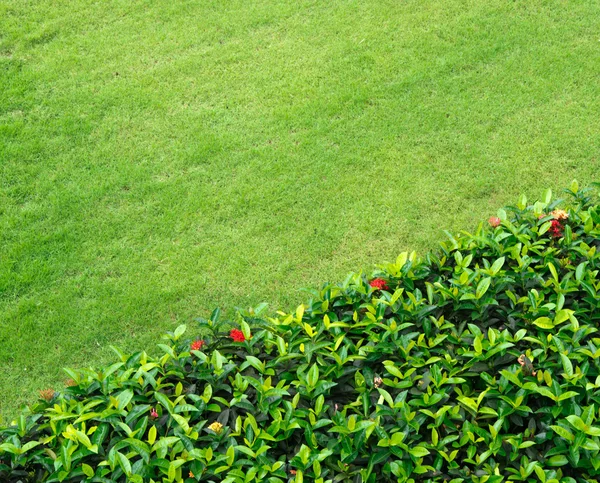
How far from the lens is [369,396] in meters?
3.02

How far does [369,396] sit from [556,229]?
1.48m

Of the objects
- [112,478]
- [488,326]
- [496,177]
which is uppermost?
[112,478]

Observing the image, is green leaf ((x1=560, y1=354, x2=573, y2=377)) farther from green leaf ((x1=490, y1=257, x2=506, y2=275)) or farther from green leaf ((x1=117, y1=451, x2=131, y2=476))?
green leaf ((x1=117, y1=451, x2=131, y2=476))

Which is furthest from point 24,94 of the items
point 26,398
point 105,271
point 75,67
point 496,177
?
point 496,177

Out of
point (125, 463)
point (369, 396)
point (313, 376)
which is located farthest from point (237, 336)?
point (125, 463)

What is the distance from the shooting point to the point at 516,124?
5.61 meters

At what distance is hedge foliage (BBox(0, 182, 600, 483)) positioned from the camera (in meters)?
2.77

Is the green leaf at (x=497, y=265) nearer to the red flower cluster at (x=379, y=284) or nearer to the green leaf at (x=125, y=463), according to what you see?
the red flower cluster at (x=379, y=284)

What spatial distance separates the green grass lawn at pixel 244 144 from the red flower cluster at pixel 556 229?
3.68 ft

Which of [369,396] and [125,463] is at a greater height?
[125,463]

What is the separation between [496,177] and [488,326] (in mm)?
2142

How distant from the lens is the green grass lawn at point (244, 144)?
4684 mm

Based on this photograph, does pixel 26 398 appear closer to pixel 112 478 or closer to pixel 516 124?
pixel 112 478

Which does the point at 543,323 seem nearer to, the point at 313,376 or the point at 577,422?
the point at 577,422
